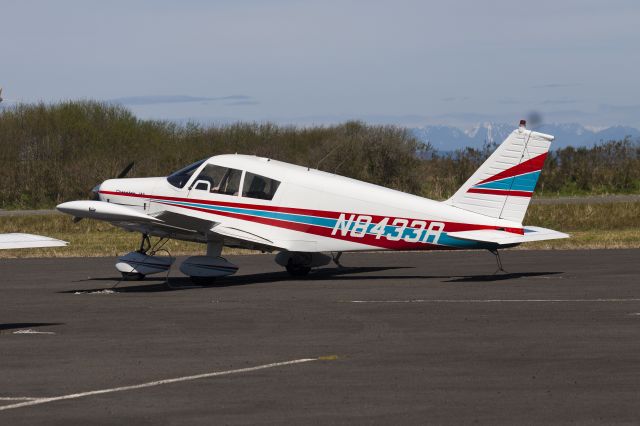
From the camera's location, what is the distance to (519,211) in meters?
19.9

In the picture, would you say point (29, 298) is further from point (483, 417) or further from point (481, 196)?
point (483, 417)

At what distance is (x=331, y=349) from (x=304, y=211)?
850cm

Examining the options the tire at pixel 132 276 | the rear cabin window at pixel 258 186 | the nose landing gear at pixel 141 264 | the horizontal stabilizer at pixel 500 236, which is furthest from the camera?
the tire at pixel 132 276

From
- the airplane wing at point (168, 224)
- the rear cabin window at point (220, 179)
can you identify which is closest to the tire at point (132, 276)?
the airplane wing at point (168, 224)

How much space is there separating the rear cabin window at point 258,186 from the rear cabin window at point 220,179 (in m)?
0.15

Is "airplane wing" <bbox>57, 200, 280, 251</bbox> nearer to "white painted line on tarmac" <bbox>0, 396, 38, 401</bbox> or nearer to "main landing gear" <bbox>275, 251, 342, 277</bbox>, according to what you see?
"main landing gear" <bbox>275, 251, 342, 277</bbox>

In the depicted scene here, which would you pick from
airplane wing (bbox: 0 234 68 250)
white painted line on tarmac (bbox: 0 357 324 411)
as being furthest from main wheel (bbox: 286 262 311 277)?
white painted line on tarmac (bbox: 0 357 324 411)

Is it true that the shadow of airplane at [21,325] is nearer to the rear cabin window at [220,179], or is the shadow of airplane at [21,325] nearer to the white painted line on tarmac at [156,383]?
the white painted line on tarmac at [156,383]

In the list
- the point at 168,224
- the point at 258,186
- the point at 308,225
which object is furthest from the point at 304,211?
the point at 168,224

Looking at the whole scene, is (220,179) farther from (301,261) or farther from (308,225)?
(301,261)

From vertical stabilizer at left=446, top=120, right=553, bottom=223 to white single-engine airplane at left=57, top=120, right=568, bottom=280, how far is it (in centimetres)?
2

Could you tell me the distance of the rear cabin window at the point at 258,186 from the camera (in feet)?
71.6

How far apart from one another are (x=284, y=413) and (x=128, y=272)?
13.2m

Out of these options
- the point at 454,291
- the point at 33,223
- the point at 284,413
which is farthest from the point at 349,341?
the point at 33,223
